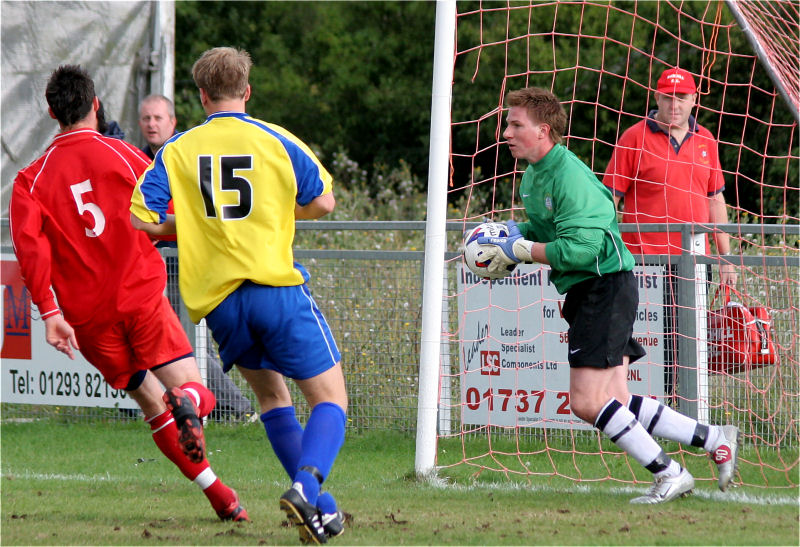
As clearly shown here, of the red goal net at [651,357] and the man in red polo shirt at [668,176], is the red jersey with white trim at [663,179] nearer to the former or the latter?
the man in red polo shirt at [668,176]

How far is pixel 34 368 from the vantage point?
810 centimetres

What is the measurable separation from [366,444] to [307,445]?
121 inches

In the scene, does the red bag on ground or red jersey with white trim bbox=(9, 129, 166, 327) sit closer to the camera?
red jersey with white trim bbox=(9, 129, 166, 327)

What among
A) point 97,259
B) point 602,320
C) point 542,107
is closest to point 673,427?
point 602,320

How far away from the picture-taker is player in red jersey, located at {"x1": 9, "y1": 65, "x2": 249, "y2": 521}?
184 inches

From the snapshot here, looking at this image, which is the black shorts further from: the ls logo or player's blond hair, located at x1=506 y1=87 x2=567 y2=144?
the ls logo

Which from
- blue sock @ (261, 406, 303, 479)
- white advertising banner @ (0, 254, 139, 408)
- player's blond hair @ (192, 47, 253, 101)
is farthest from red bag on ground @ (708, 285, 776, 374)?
white advertising banner @ (0, 254, 139, 408)

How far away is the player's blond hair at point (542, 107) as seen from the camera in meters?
5.00

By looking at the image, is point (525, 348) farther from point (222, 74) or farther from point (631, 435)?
point (222, 74)

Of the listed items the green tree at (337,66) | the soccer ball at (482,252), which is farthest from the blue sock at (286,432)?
the green tree at (337,66)

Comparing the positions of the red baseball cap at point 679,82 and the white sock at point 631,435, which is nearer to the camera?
the white sock at point 631,435

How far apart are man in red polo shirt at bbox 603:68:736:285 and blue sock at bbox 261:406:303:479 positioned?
2.99 m

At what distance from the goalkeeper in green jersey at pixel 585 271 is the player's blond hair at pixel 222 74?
146 centimetres

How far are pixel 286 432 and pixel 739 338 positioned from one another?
3116 mm
